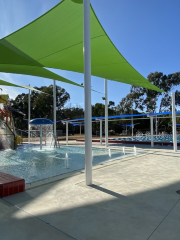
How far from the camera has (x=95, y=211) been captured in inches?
119

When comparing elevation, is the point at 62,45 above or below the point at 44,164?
above

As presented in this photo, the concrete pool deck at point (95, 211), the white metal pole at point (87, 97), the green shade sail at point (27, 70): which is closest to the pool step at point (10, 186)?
the concrete pool deck at point (95, 211)

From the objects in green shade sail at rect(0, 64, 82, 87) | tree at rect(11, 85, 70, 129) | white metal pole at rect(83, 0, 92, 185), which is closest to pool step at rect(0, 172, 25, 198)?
white metal pole at rect(83, 0, 92, 185)

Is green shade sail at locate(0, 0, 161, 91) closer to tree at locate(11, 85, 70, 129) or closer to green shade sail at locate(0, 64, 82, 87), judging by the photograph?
green shade sail at locate(0, 64, 82, 87)

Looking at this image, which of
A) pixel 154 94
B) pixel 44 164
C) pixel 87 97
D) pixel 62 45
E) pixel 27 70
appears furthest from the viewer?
pixel 154 94

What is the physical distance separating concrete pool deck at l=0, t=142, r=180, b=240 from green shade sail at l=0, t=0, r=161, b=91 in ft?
13.1

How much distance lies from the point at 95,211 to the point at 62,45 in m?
4.89

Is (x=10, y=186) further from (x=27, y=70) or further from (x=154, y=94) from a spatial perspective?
(x=154, y=94)

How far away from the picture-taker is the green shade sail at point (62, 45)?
487 centimetres

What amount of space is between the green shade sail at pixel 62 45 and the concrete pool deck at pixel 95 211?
3979 mm

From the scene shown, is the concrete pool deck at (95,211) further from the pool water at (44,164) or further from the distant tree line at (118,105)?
the distant tree line at (118,105)

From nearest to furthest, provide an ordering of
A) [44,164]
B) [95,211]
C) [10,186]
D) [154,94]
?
[95,211]
[10,186]
[44,164]
[154,94]

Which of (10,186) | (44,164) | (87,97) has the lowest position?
(44,164)

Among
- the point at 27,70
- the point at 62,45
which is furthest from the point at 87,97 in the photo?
the point at 27,70
